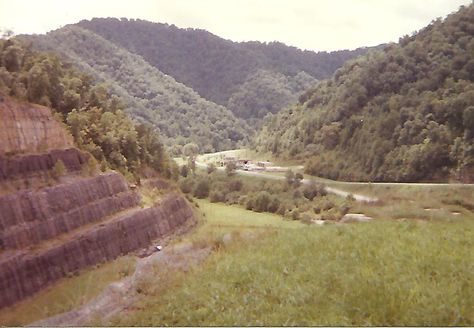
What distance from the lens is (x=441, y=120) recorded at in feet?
268

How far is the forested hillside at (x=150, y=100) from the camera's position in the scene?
168375mm

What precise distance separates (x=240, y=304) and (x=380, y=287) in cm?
356

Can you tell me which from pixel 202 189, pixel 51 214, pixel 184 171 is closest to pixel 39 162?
pixel 51 214

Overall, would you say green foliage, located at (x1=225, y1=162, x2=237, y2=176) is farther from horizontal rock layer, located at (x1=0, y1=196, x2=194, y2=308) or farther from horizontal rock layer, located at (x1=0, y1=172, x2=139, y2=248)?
horizontal rock layer, located at (x1=0, y1=172, x2=139, y2=248)

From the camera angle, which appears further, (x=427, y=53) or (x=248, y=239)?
(x=427, y=53)

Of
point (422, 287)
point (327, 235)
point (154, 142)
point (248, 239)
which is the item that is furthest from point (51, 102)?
point (422, 287)

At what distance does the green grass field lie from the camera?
12.4 m

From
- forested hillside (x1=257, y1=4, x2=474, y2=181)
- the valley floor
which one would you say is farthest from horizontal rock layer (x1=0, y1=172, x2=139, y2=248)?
forested hillside (x1=257, y1=4, x2=474, y2=181)

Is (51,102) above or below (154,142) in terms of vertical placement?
above

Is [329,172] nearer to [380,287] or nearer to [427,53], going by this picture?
[427,53]

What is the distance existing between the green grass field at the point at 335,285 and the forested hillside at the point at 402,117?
5958 centimetres

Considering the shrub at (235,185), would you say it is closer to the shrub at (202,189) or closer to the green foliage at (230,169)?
the shrub at (202,189)

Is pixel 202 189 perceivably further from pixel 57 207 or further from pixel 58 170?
pixel 57 207

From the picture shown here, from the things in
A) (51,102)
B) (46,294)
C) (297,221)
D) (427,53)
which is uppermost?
(427,53)
